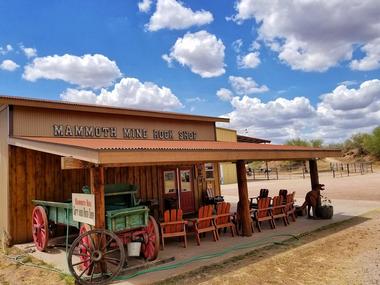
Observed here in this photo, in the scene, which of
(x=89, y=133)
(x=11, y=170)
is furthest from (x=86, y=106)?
(x=11, y=170)

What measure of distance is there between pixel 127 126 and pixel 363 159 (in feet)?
172

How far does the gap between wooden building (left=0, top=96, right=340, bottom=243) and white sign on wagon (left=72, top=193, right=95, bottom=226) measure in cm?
17

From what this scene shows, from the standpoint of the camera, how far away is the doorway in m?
12.3

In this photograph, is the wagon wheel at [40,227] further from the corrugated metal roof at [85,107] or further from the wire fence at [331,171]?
the wire fence at [331,171]

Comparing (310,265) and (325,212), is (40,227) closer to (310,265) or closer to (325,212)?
(310,265)

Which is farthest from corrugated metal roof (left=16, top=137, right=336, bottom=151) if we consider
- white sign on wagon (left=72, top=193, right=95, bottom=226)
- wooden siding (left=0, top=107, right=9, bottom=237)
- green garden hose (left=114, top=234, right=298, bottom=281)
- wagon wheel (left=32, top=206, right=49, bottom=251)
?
green garden hose (left=114, top=234, right=298, bottom=281)

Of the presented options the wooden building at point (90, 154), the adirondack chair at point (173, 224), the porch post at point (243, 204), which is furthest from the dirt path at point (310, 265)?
the wooden building at point (90, 154)

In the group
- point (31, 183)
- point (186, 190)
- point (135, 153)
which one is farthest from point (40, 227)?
point (186, 190)

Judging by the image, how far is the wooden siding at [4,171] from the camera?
9117mm

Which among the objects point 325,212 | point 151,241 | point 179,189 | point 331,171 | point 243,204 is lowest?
point 325,212

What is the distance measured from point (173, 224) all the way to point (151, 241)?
1111 mm

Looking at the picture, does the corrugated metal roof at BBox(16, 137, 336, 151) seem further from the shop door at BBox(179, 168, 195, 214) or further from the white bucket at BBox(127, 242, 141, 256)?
the shop door at BBox(179, 168, 195, 214)

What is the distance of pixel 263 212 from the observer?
32.3ft

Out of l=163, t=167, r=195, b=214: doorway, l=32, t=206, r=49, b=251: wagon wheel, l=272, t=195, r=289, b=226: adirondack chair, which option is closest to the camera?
l=32, t=206, r=49, b=251: wagon wheel
